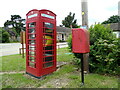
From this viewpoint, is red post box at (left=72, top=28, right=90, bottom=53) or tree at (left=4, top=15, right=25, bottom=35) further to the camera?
tree at (left=4, top=15, right=25, bottom=35)

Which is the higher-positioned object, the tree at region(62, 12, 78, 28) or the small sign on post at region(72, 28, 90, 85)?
the tree at region(62, 12, 78, 28)

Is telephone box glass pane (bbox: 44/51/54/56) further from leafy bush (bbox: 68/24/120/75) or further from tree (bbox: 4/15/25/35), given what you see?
tree (bbox: 4/15/25/35)

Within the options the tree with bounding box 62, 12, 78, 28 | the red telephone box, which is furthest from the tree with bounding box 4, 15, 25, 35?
the red telephone box

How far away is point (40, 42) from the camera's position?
11.2ft

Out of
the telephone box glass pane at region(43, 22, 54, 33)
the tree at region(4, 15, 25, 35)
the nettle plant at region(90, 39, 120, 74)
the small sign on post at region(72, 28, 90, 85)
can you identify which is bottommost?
the nettle plant at region(90, 39, 120, 74)

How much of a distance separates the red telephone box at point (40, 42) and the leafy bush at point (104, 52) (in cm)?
156

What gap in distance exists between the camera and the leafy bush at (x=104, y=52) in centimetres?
338

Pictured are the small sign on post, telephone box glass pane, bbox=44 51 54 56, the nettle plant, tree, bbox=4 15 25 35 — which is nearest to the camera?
the small sign on post

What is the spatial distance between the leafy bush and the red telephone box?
5.11 ft

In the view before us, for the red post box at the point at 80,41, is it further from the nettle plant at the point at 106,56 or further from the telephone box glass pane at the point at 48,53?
the telephone box glass pane at the point at 48,53

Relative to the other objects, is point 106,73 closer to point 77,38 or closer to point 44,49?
point 77,38

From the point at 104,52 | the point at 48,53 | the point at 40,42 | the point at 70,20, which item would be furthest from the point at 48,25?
the point at 70,20

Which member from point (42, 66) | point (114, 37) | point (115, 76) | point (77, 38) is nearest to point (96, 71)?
point (115, 76)

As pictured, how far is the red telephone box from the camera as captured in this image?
341 centimetres
